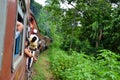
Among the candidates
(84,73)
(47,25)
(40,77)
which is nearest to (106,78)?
(84,73)

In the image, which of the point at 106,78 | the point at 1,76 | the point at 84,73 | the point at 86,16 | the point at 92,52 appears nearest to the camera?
the point at 1,76

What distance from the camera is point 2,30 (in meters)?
1.75

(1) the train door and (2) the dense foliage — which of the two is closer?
(1) the train door

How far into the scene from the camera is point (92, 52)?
83.1 ft

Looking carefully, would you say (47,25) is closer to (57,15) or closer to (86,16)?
(57,15)

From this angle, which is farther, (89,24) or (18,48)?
(89,24)

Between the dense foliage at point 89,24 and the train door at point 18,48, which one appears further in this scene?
the dense foliage at point 89,24

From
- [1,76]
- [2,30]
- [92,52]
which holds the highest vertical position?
[2,30]

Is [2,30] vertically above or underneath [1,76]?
above

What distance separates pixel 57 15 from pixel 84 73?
22.8m

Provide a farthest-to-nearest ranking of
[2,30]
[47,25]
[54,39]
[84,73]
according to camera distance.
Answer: [54,39] → [47,25] → [84,73] → [2,30]

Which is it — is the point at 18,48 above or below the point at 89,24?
below

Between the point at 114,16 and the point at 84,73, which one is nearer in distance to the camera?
the point at 84,73

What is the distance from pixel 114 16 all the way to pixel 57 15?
8263 millimetres
